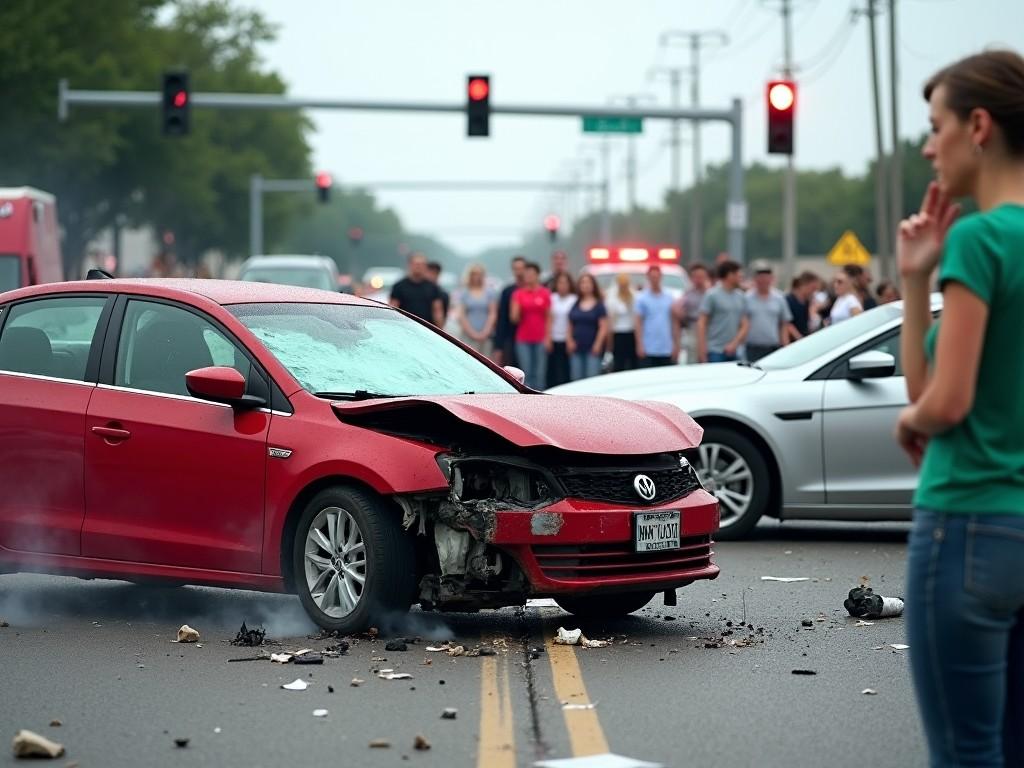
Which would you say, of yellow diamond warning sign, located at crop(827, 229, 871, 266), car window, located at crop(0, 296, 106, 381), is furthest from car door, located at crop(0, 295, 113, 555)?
yellow diamond warning sign, located at crop(827, 229, 871, 266)

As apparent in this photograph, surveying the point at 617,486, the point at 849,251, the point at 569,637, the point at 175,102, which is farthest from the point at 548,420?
the point at 849,251

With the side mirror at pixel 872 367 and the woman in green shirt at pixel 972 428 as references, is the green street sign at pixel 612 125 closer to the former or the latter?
the side mirror at pixel 872 367

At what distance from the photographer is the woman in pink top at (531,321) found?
902 inches

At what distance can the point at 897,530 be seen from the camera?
13195 millimetres

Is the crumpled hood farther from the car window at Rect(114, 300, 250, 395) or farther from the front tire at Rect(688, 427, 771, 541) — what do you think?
the front tire at Rect(688, 427, 771, 541)

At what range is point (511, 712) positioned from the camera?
21.1 ft

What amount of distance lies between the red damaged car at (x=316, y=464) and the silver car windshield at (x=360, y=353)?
0.04 ft

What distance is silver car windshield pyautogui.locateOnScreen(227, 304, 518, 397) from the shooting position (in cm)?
846

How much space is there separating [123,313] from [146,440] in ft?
2.53

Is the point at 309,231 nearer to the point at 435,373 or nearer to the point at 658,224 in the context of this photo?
the point at 658,224

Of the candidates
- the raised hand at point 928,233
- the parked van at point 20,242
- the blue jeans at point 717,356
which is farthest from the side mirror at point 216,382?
the parked van at point 20,242

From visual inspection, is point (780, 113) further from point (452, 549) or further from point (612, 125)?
point (452, 549)

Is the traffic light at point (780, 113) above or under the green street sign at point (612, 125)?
under

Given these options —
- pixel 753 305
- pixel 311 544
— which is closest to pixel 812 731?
pixel 311 544
